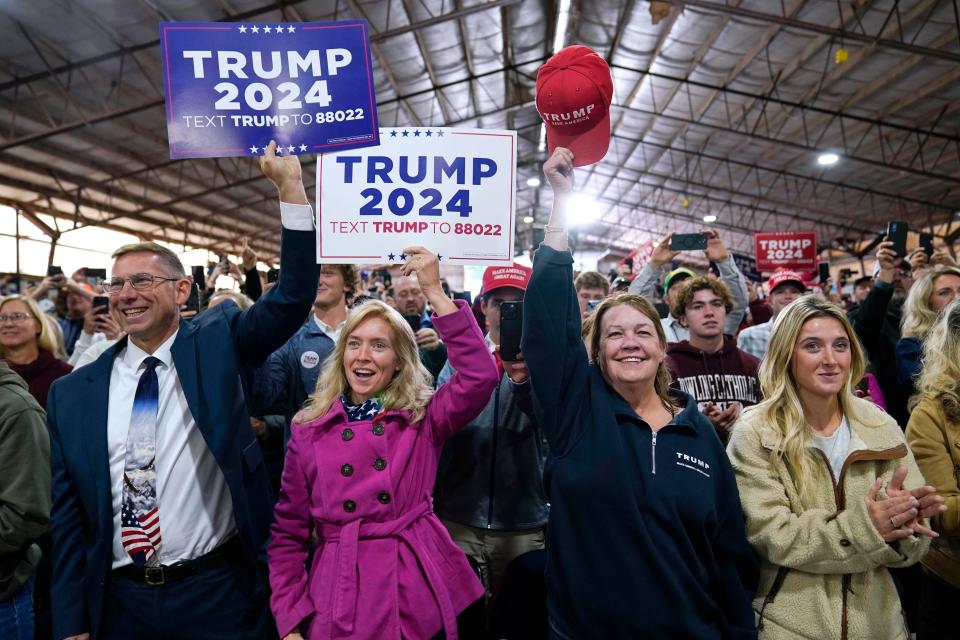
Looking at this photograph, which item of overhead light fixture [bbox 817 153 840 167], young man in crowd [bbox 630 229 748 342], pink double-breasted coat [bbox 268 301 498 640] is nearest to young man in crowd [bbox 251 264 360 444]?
pink double-breasted coat [bbox 268 301 498 640]

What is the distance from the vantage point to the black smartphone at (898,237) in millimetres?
3092

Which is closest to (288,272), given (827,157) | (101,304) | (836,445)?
(836,445)

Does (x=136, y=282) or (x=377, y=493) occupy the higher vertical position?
(x=136, y=282)

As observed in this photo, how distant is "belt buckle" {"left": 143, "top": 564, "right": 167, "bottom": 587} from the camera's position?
69.9 inches

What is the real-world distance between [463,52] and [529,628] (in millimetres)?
11133

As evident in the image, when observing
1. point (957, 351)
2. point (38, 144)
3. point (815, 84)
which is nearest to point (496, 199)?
point (957, 351)

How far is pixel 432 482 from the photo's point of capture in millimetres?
1964

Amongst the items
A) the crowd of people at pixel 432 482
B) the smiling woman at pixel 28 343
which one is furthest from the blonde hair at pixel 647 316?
the smiling woman at pixel 28 343

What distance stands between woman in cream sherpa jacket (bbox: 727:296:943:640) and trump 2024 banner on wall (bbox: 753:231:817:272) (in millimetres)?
5662

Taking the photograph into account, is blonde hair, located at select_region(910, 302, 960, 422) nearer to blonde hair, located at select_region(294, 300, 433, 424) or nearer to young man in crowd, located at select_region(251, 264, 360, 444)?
blonde hair, located at select_region(294, 300, 433, 424)

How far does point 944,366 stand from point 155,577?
110 inches

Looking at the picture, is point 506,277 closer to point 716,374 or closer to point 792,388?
point 716,374

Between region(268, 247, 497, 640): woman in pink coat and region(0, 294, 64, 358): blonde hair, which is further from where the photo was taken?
region(0, 294, 64, 358): blonde hair

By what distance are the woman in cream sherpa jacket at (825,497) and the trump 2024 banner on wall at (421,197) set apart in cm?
108
